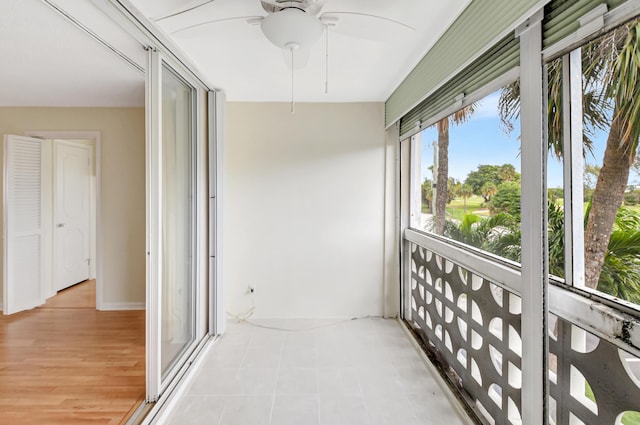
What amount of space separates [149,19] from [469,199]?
215 centimetres

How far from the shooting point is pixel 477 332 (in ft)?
6.20

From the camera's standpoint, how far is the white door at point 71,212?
4.23 m

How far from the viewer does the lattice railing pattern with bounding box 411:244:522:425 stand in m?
1.56

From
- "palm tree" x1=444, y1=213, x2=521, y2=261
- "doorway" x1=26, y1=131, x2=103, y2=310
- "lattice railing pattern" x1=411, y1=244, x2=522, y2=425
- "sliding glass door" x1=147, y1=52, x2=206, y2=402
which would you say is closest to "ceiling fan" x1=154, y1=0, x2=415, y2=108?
"sliding glass door" x1=147, y1=52, x2=206, y2=402

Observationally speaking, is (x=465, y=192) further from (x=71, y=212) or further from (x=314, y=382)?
(x=71, y=212)

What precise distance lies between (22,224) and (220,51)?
127 inches

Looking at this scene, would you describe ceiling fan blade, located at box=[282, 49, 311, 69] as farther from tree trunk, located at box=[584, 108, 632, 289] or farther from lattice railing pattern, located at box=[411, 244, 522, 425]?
lattice railing pattern, located at box=[411, 244, 522, 425]

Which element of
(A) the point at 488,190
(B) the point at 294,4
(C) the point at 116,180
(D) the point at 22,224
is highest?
(B) the point at 294,4

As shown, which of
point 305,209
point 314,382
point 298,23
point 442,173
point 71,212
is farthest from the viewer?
point 71,212

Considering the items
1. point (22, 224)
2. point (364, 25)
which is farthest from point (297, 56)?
point (22, 224)

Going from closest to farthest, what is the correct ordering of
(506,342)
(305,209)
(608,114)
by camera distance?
(608,114) → (506,342) → (305,209)

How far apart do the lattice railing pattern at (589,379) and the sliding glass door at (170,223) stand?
205 cm

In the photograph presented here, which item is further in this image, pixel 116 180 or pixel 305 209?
pixel 116 180

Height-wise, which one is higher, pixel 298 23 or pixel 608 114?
pixel 298 23
